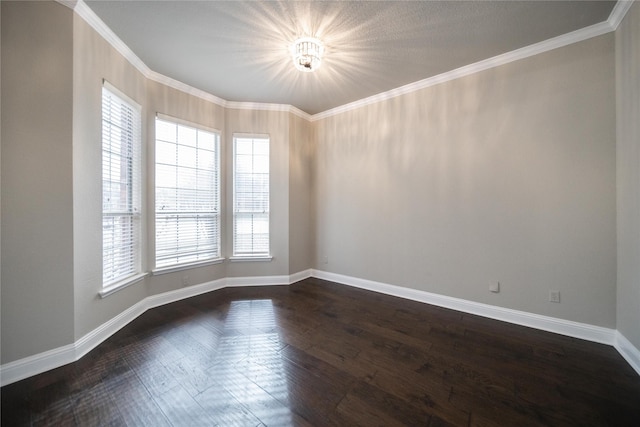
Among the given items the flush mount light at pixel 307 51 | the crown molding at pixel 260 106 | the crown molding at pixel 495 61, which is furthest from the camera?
the crown molding at pixel 260 106

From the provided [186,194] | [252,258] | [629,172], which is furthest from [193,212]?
[629,172]

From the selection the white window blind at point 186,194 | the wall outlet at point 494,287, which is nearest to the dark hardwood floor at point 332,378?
the wall outlet at point 494,287

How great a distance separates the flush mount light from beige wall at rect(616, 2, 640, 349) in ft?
7.97

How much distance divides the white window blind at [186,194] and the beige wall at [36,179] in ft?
3.67

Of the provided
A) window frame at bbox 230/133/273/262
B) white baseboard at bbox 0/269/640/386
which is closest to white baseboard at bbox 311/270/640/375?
white baseboard at bbox 0/269/640/386

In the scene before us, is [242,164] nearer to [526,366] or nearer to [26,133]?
[26,133]

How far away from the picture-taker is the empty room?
64.3 inches

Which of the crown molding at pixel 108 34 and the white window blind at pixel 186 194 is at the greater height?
the crown molding at pixel 108 34

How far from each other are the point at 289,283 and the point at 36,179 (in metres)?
2.96

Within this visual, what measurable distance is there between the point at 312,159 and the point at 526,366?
11.9ft

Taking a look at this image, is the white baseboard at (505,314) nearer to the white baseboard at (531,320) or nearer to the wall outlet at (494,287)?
the white baseboard at (531,320)

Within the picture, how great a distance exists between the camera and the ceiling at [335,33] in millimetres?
1915

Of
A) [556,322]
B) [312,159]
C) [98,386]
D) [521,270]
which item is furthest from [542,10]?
[98,386]

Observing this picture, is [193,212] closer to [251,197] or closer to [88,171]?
[251,197]
